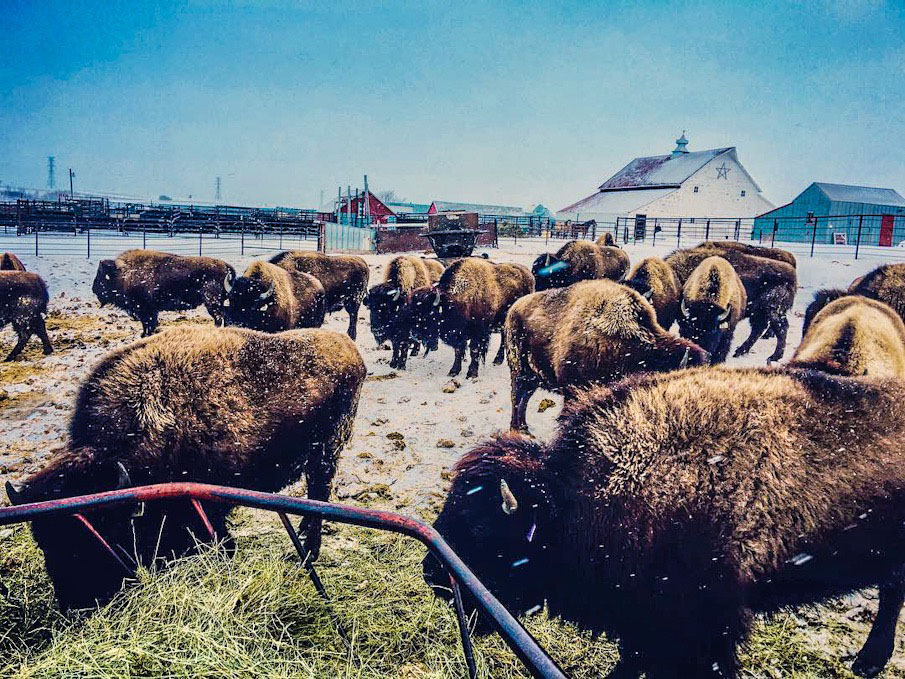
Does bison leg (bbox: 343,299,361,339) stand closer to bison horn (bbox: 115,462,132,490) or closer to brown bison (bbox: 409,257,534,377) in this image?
brown bison (bbox: 409,257,534,377)

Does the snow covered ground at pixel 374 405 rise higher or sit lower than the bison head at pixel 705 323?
lower

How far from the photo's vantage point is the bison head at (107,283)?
35.1ft

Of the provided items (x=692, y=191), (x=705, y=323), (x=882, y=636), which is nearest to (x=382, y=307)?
(x=705, y=323)

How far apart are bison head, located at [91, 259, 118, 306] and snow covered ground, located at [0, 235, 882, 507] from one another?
53cm

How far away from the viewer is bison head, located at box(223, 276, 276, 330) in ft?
25.6

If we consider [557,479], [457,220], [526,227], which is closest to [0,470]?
[557,479]

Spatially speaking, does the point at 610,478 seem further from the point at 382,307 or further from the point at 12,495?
the point at 382,307

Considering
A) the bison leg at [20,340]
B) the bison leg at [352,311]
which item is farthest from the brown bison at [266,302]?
the bison leg at [20,340]

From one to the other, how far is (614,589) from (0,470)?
17.2 ft

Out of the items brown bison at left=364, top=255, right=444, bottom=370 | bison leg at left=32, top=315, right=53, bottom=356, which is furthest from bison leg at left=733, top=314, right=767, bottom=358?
bison leg at left=32, top=315, right=53, bottom=356

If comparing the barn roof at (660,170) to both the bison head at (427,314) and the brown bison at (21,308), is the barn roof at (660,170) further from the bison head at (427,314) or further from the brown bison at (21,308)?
the brown bison at (21,308)

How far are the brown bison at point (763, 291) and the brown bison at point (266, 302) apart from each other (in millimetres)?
7362

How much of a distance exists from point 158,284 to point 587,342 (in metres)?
8.99

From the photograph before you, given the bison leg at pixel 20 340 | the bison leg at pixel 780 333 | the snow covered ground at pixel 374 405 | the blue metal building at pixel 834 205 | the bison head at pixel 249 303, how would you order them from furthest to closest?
the blue metal building at pixel 834 205, the bison leg at pixel 780 333, the bison leg at pixel 20 340, the bison head at pixel 249 303, the snow covered ground at pixel 374 405
